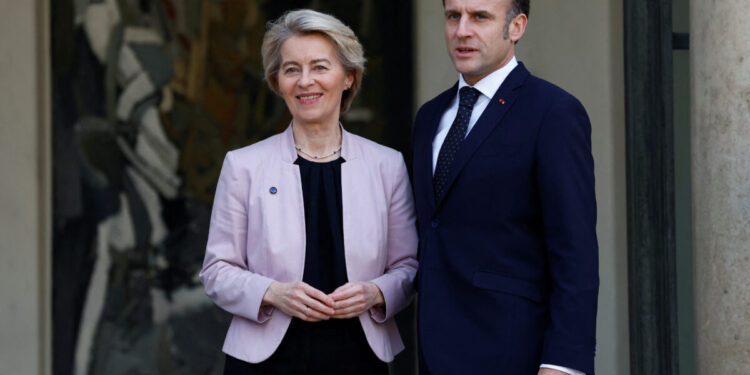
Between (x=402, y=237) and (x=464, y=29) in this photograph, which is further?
(x=402, y=237)

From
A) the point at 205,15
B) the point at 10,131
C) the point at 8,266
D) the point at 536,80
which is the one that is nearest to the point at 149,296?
the point at 8,266

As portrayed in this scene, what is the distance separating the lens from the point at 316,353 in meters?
2.73

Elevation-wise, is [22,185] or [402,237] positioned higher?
[22,185]

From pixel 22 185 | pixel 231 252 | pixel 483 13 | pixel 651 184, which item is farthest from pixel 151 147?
pixel 483 13

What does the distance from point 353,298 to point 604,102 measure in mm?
2216

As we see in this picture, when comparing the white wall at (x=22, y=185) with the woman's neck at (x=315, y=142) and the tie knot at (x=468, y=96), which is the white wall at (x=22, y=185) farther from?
the tie knot at (x=468, y=96)

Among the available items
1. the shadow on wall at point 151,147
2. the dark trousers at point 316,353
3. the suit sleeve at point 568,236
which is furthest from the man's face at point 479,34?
the shadow on wall at point 151,147

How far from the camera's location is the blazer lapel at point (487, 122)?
2.49m

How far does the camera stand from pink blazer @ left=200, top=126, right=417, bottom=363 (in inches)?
106

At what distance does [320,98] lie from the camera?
2781 millimetres

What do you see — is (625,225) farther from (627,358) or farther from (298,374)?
(298,374)

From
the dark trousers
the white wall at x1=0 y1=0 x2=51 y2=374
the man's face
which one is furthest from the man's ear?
the white wall at x1=0 y1=0 x2=51 y2=374

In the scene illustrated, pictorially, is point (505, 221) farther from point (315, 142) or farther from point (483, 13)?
point (315, 142)

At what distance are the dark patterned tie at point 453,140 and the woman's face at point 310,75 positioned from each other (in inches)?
16.2
